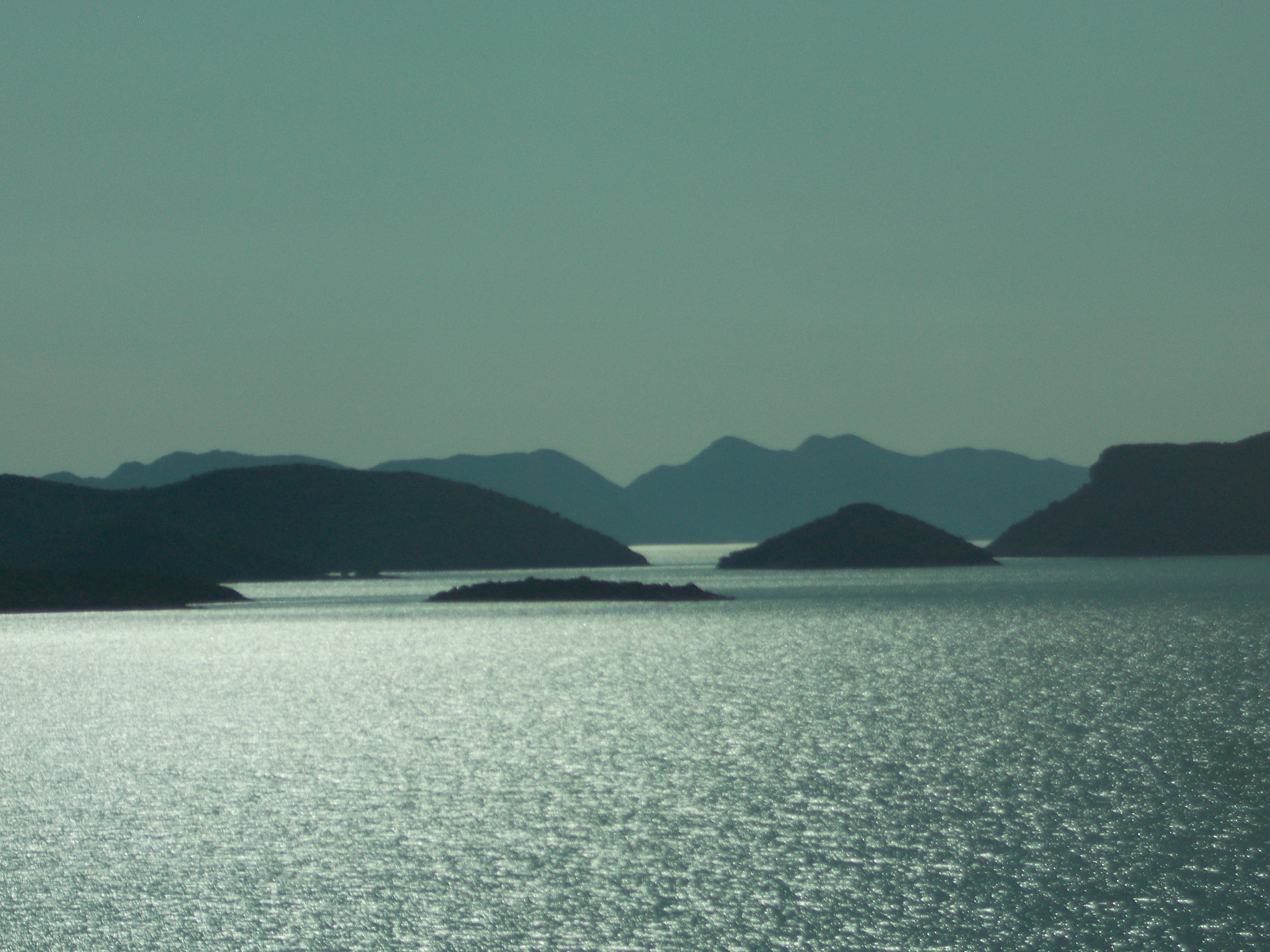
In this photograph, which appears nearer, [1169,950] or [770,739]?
[1169,950]

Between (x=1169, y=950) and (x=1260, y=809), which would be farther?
(x=1260, y=809)

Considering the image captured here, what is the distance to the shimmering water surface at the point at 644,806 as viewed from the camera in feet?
96.5

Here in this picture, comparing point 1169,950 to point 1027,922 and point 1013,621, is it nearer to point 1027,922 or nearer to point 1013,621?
point 1027,922

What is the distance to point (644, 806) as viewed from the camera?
144 ft

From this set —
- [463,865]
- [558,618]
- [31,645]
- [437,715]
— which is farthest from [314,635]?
[463,865]

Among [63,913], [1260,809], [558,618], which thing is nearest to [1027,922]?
[1260,809]

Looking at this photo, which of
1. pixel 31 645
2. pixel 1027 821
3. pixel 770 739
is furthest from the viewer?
pixel 31 645

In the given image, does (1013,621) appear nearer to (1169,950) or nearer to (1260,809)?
(1260,809)

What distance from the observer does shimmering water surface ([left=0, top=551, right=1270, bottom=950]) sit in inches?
1158

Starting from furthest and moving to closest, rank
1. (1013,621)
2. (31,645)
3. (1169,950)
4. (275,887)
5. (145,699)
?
(1013,621)
(31,645)
(145,699)
(275,887)
(1169,950)

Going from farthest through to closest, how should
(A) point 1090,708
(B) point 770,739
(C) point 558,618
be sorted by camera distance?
(C) point 558,618
(A) point 1090,708
(B) point 770,739

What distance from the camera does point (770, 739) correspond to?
196 ft

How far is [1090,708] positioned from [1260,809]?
29793mm

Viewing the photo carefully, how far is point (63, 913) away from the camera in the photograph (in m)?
30.3
